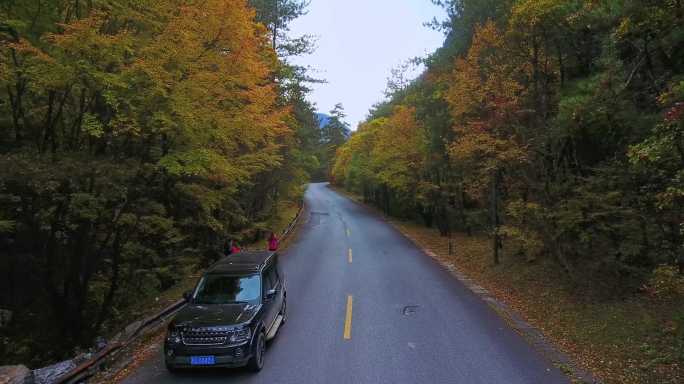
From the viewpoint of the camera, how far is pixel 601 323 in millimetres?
9586

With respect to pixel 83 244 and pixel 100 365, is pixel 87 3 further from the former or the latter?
pixel 100 365

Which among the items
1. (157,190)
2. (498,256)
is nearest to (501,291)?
(498,256)

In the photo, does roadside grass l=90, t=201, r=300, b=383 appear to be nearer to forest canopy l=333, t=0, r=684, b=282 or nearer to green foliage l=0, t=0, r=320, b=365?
green foliage l=0, t=0, r=320, b=365

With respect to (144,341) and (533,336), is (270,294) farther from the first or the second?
(533,336)

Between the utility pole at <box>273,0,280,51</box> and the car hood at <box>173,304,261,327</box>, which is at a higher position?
the utility pole at <box>273,0,280,51</box>

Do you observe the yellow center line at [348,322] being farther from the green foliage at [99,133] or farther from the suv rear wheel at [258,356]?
the green foliage at [99,133]

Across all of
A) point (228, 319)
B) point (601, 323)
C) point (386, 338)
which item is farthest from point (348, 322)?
point (601, 323)

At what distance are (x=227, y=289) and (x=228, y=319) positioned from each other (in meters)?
1.21

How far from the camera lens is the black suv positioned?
287 inches

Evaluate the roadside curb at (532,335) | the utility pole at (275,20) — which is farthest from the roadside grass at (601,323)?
the utility pole at (275,20)

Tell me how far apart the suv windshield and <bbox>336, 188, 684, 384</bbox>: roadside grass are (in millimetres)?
6244

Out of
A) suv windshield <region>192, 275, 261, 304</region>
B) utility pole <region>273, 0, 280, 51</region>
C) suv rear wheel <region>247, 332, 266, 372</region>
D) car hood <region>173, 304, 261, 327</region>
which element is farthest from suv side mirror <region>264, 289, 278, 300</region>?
utility pole <region>273, 0, 280, 51</region>

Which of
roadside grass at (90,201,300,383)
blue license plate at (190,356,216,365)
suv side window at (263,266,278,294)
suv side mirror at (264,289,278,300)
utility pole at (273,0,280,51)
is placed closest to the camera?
blue license plate at (190,356,216,365)

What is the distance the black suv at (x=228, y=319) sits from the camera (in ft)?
23.9
